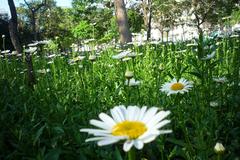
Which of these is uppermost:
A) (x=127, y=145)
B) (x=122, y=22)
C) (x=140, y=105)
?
(x=127, y=145)

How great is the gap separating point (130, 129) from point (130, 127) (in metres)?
0.02

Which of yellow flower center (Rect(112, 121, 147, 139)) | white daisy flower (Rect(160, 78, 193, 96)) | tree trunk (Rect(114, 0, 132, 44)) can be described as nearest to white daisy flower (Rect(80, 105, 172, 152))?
yellow flower center (Rect(112, 121, 147, 139))

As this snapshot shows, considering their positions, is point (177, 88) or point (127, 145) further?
point (177, 88)

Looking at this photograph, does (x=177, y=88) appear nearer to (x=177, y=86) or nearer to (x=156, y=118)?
(x=177, y=86)

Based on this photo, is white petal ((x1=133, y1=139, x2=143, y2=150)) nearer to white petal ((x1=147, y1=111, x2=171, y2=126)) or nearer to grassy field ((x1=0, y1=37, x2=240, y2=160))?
white petal ((x1=147, y1=111, x2=171, y2=126))

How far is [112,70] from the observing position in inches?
181

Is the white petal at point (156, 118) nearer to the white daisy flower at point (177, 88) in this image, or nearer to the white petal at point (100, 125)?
the white petal at point (100, 125)

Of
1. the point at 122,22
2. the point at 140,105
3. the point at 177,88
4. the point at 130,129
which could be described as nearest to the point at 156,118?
the point at 130,129

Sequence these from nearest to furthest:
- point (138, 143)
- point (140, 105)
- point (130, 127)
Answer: point (138, 143) < point (130, 127) < point (140, 105)

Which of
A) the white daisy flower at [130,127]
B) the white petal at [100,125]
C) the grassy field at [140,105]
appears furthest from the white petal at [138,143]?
the grassy field at [140,105]

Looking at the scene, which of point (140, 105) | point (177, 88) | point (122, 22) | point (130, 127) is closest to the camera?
point (130, 127)

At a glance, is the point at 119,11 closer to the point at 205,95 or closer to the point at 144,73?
the point at 144,73

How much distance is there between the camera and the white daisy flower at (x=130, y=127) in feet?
2.75

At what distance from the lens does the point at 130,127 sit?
0.94 m
